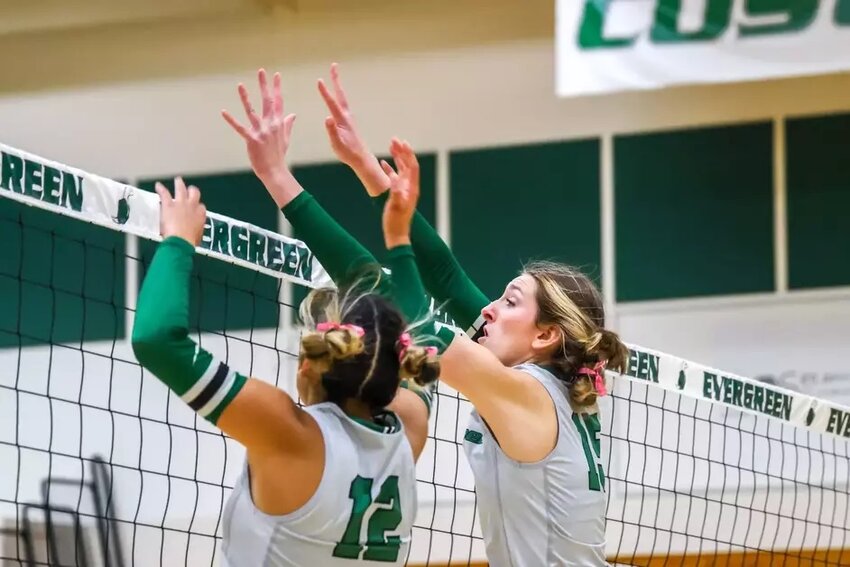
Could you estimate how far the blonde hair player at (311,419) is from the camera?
2.02m

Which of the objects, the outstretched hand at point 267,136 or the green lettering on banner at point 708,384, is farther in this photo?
the green lettering on banner at point 708,384

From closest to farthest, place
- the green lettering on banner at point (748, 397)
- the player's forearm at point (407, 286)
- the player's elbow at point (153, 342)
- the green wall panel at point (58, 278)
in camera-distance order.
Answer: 1. the player's elbow at point (153, 342)
2. the player's forearm at point (407, 286)
3. the green lettering on banner at point (748, 397)
4. the green wall panel at point (58, 278)

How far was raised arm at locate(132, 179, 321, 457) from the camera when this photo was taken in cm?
200

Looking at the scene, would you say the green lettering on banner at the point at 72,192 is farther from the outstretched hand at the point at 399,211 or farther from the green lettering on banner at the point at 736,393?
the green lettering on banner at the point at 736,393

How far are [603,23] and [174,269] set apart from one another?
5452mm

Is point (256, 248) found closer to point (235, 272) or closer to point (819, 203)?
point (819, 203)

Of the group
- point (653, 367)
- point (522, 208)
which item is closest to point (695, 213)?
point (522, 208)

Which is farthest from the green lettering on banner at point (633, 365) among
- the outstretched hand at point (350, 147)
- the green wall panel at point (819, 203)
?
the green wall panel at point (819, 203)

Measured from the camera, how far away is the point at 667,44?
7.16 m

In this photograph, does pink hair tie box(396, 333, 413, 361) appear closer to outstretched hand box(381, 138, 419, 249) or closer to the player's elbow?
outstretched hand box(381, 138, 419, 249)

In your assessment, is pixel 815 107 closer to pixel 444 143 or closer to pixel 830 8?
pixel 830 8

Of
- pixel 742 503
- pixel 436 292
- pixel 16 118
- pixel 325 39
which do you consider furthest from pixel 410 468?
pixel 16 118

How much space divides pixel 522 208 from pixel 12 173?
19.3ft

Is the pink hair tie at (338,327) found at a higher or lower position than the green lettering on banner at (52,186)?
lower
